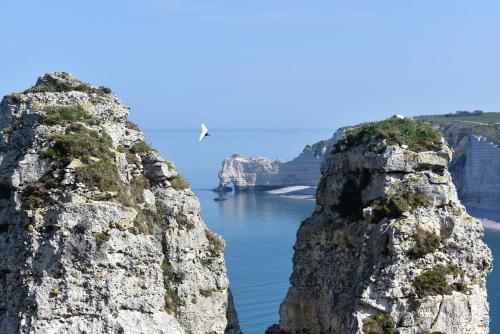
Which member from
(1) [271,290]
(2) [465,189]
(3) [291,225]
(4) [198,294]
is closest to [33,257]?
(4) [198,294]

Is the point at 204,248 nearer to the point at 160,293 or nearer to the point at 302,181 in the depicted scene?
the point at 160,293

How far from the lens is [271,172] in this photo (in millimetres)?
185750

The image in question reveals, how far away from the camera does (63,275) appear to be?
2283 cm

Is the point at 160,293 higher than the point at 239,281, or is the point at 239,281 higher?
the point at 160,293

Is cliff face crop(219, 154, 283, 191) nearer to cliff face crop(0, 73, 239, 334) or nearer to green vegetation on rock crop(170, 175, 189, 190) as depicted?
green vegetation on rock crop(170, 175, 189, 190)

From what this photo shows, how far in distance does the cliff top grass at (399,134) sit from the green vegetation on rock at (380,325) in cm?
688

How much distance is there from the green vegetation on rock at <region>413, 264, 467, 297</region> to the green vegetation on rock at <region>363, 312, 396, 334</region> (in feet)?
4.21

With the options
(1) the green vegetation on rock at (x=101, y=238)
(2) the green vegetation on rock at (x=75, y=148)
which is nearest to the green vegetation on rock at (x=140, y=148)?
(2) the green vegetation on rock at (x=75, y=148)

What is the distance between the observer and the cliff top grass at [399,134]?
3053 cm

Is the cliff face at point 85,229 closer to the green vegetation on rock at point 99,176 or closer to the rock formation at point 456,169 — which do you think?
the green vegetation on rock at point 99,176

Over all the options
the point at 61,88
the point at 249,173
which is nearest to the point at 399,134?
the point at 61,88

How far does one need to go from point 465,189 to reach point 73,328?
126 m

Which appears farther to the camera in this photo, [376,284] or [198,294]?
[198,294]

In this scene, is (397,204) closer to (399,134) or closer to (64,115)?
(399,134)
